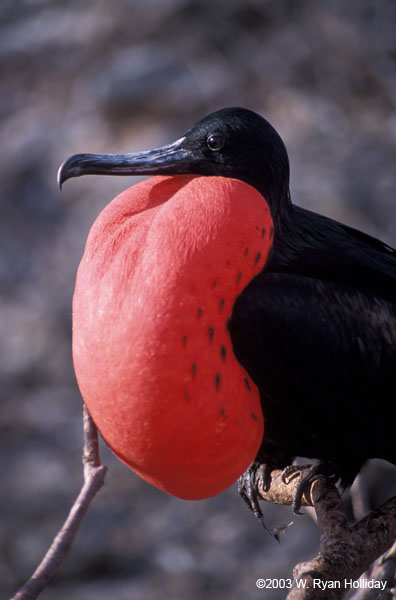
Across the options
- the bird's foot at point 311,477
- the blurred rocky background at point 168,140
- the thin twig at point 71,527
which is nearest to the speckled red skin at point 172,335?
the thin twig at point 71,527

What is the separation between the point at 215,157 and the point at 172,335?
0.23m

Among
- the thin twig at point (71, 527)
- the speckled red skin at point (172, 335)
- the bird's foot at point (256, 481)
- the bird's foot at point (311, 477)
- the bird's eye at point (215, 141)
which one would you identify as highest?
the bird's eye at point (215, 141)

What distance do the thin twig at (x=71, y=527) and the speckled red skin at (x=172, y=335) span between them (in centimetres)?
2

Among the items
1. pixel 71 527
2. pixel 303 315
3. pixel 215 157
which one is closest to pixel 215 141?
pixel 215 157

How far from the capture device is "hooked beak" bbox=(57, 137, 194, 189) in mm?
767

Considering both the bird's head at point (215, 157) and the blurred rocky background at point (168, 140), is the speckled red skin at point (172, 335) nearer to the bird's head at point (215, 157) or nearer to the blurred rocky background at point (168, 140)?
the bird's head at point (215, 157)

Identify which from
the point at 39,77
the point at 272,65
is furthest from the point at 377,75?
the point at 39,77

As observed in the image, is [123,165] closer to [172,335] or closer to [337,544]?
[172,335]

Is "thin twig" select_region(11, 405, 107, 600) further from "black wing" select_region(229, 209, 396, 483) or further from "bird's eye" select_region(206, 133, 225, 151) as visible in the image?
"bird's eye" select_region(206, 133, 225, 151)

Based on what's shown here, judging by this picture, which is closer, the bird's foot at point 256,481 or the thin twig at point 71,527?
the thin twig at point 71,527

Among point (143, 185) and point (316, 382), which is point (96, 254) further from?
point (316, 382)

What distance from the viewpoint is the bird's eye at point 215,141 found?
2.57 feet

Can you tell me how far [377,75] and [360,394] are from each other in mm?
1406

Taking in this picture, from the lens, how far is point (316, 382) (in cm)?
80
